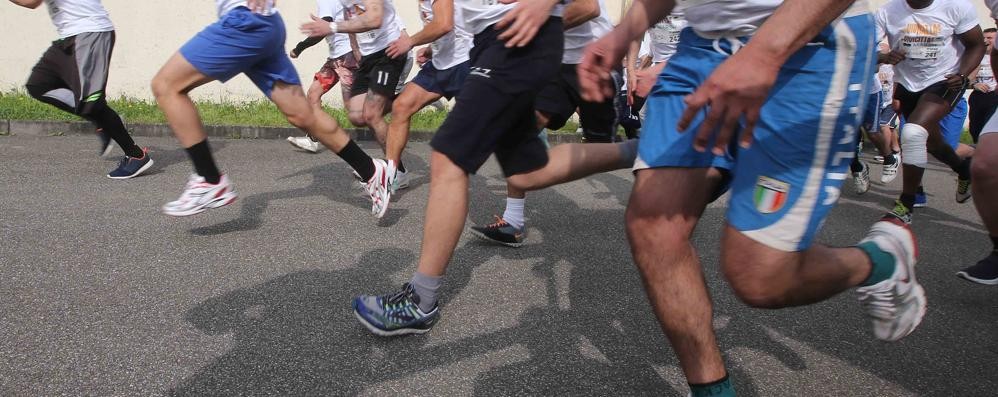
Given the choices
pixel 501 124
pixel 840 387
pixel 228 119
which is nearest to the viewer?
pixel 840 387

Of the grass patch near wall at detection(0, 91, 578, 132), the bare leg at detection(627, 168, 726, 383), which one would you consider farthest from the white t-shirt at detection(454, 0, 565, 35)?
the grass patch near wall at detection(0, 91, 578, 132)

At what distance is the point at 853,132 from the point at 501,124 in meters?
1.29

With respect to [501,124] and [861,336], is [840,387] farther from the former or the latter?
[501,124]

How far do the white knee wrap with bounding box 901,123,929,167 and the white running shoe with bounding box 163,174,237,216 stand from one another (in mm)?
4385

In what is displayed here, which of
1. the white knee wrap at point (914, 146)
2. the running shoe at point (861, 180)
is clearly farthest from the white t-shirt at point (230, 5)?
the running shoe at point (861, 180)

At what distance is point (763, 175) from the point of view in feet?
6.04

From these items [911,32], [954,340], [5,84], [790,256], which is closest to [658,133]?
[790,256]

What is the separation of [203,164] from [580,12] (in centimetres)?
210

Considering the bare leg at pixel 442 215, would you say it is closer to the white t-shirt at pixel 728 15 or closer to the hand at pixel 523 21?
the hand at pixel 523 21

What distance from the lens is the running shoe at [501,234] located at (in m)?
3.93

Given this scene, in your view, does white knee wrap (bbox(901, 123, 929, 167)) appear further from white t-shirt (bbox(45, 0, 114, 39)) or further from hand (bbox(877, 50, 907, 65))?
white t-shirt (bbox(45, 0, 114, 39))

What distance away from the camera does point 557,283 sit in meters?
3.37

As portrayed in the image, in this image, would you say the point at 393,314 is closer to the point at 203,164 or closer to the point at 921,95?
the point at 203,164

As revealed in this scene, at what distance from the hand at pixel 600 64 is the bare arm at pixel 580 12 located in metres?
1.31
